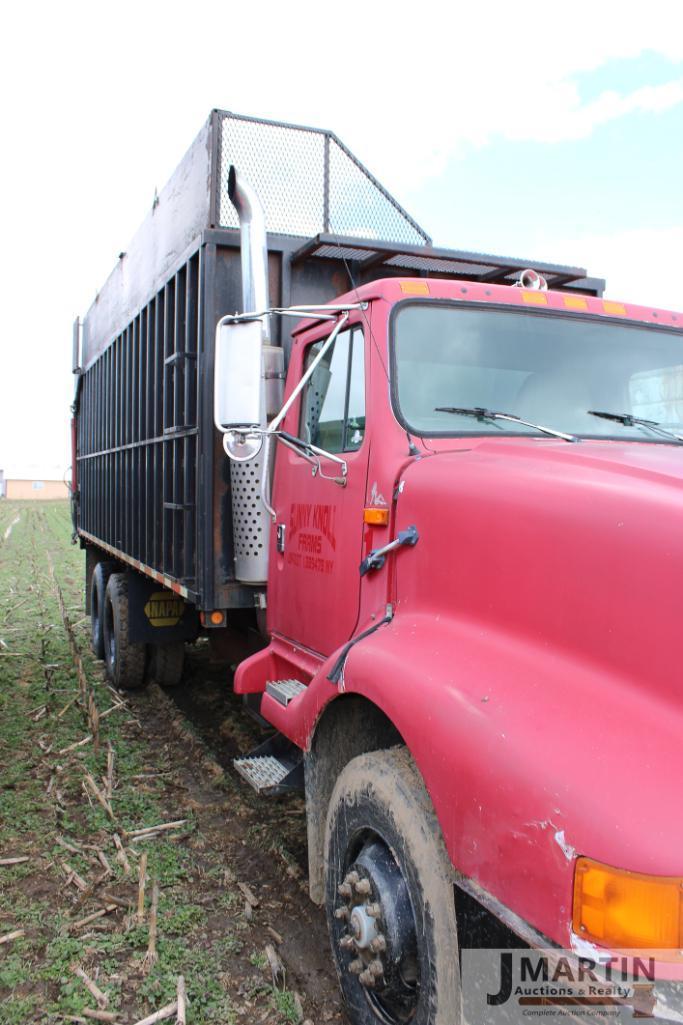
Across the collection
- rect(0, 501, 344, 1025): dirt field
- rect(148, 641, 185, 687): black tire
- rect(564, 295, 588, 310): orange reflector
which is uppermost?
rect(564, 295, 588, 310): orange reflector

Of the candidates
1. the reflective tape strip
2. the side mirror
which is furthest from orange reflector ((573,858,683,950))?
the reflective tape strip

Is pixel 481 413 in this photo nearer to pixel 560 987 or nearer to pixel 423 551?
pixel 423 551

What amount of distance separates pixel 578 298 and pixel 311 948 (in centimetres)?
287

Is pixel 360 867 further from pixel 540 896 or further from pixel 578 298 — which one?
pixel 578 298

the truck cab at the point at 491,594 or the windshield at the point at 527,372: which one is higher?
the windshield at the point at 527,372

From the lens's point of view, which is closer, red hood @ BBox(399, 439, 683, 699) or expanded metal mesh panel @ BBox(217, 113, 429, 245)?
red hood @ BBox(399, 439, 683, 699)

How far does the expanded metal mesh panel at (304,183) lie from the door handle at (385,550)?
94.7 inches

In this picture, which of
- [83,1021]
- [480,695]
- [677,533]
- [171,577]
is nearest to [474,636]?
[480,695]

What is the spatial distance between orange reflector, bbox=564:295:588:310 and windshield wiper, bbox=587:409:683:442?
1.61ft

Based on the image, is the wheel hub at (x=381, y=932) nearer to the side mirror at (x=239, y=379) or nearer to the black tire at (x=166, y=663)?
the side mirror at (x=239, y=379)

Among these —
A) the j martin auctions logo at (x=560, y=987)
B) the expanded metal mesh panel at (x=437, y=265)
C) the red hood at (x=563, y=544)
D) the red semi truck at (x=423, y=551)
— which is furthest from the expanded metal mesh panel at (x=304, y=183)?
the j martin auctions logo at (x=560, y=987)

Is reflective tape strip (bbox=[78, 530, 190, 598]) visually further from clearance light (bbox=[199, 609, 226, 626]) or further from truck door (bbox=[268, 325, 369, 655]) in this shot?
truck door (bbox=[268, 325, 369, 655])

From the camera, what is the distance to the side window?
315 cm

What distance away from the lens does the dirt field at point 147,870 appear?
2.97 meters
